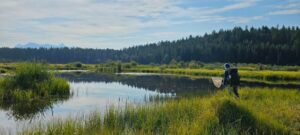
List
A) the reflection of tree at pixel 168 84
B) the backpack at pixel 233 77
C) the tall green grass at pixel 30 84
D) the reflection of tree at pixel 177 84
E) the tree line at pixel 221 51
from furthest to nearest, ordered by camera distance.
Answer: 1. the tree line at pixel 221 51
2. the reflection of tree at pixel 168 84
3. the reflection of tree at pixel 177 84
4. the tall green grass at pixel 30 84
5. the backpack at pixel 233 77

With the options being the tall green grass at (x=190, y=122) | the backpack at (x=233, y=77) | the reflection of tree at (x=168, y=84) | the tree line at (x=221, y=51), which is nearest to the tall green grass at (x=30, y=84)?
the tall green grass at (x=190, y=122)

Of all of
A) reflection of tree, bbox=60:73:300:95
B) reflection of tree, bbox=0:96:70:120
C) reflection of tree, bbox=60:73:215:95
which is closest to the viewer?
reflection of tree, bbox=0:96:70:120

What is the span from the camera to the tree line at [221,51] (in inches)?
3831

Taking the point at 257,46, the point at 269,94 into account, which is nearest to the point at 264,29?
the point at 257,46

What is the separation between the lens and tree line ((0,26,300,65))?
319ft

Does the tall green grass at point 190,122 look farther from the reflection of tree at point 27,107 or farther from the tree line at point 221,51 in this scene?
the tree line at point 221,51

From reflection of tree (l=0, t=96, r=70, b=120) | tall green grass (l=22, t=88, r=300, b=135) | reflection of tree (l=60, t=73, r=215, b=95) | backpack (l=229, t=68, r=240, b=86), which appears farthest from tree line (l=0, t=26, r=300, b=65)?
tall green grass (l=22, t=88, r=300, b=135)

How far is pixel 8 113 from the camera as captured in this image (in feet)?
57.6

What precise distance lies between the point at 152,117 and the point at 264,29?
114 meters

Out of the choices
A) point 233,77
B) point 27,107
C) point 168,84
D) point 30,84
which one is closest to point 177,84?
point 168,84

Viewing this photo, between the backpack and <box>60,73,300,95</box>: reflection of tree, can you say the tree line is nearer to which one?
<box>60,73,300,95</box>: reflection of tree

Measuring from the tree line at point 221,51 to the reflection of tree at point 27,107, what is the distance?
83.7 meters

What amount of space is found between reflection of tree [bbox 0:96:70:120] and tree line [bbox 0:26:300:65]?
8375 centimetres

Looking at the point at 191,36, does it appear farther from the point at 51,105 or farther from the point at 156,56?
the point at 51,105
